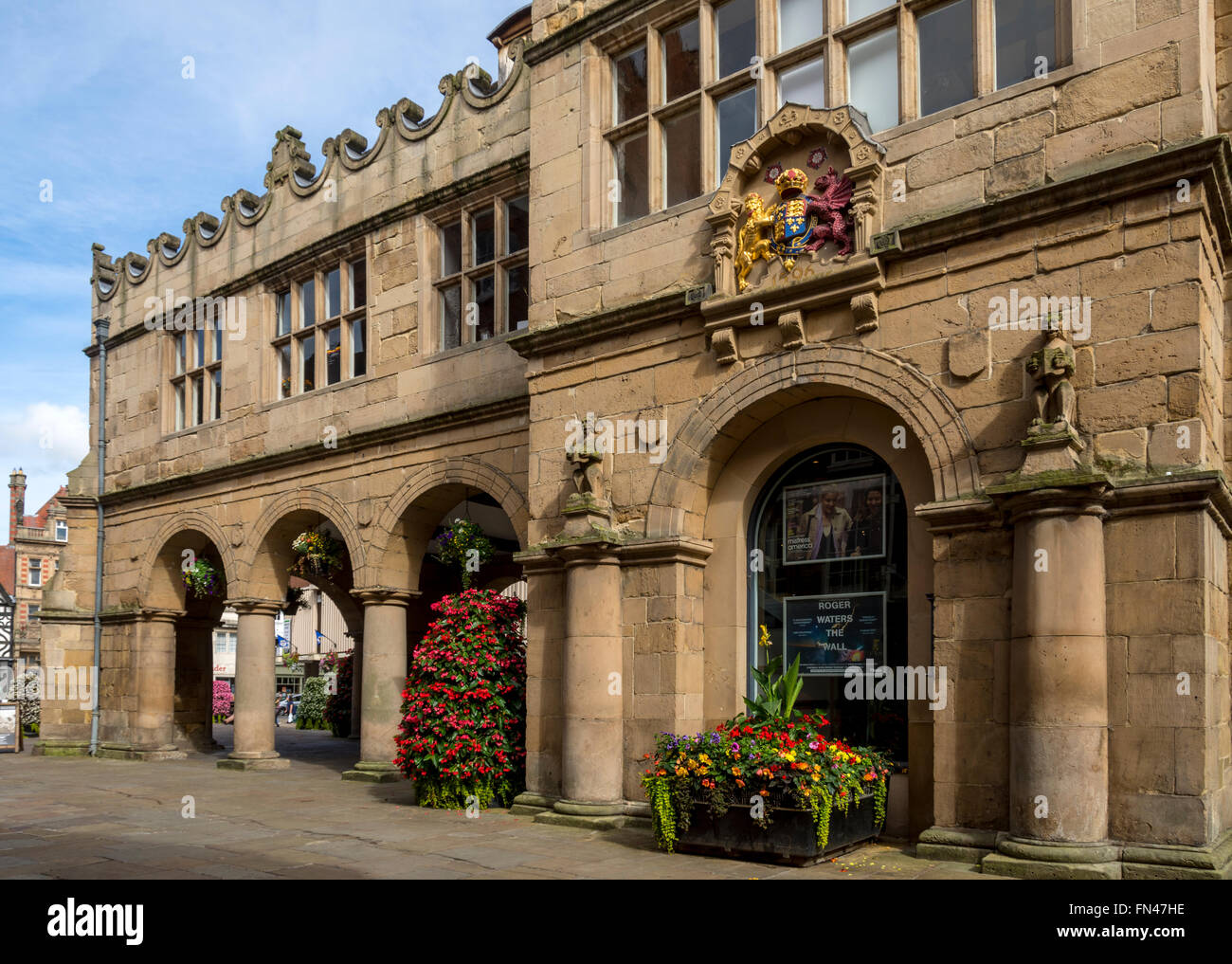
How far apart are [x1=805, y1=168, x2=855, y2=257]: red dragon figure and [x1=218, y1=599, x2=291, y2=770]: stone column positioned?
10131 mm

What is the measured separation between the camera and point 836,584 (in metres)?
9.60

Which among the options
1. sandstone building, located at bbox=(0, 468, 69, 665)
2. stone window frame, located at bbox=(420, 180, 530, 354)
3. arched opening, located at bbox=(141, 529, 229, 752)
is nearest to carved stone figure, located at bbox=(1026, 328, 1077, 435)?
stone window frame, located at bbox=(420, 180, 530, 354)

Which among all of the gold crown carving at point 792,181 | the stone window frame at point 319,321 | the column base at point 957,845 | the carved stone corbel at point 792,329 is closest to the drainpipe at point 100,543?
the stone window frame at point 319,321

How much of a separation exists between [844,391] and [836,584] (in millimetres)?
1600

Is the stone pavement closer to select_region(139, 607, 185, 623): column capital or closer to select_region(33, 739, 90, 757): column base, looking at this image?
select_region(139, 607, 185, 623): column capital

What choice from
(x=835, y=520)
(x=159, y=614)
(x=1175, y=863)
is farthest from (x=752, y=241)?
(x=159, y=614)

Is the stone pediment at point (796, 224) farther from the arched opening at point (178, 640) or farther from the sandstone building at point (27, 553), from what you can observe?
the sandstone building at point (27, 553)

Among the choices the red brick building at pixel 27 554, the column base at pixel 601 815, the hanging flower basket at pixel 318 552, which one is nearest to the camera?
the column base at pixel 601 815

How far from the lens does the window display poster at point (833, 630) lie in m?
9.30

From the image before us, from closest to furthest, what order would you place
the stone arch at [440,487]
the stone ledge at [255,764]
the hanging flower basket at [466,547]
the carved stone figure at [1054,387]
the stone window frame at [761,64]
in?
the carved stone figure at [1054,387] < the stone window frame at [761,64] < the stone arch at [440,487] < the hanging flower basket at [466,547] < the stone ledge at [255,764]

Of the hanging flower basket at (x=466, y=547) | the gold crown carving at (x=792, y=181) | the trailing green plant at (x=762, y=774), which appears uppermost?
the gold crown carving at (x=792, y=181)

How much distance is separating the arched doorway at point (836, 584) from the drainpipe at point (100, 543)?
13121 millimetres

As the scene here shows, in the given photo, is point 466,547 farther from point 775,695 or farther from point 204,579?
point 204,579

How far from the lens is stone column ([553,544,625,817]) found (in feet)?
32.7
